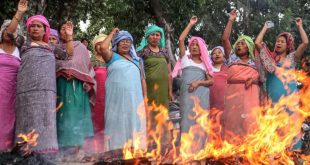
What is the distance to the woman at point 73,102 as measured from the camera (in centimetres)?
602

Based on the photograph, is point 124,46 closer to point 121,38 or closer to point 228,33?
point 121,38

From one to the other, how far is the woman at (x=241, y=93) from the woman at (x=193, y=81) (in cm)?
34

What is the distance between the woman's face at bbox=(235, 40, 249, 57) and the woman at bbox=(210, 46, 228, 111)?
0.51 m

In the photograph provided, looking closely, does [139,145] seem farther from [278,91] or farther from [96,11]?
[96,11]

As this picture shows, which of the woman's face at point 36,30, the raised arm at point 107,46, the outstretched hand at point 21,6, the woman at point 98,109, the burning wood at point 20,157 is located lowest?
the burning wood at point 20,157

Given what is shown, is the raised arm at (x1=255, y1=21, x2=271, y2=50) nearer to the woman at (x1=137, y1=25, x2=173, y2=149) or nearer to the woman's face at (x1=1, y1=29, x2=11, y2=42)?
the woman at (x1=137, y1=25, x2=173, y2=149)

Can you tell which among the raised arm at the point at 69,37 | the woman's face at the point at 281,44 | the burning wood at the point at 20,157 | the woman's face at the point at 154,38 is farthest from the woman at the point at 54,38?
the woman's face at the point at 281,44

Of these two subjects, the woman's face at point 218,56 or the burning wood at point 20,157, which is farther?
the woman's face at point 218,56

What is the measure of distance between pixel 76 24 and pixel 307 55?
7.76 metres

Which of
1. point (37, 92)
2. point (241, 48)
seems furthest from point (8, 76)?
point (241, 48)

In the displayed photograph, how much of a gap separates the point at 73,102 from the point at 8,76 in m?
0.90

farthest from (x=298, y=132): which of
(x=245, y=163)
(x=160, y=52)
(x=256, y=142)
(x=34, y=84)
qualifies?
(x=34, y=84)

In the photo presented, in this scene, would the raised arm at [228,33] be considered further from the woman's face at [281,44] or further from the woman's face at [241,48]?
the woman's face at [281,44]

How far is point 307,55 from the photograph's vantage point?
50.4 ft
